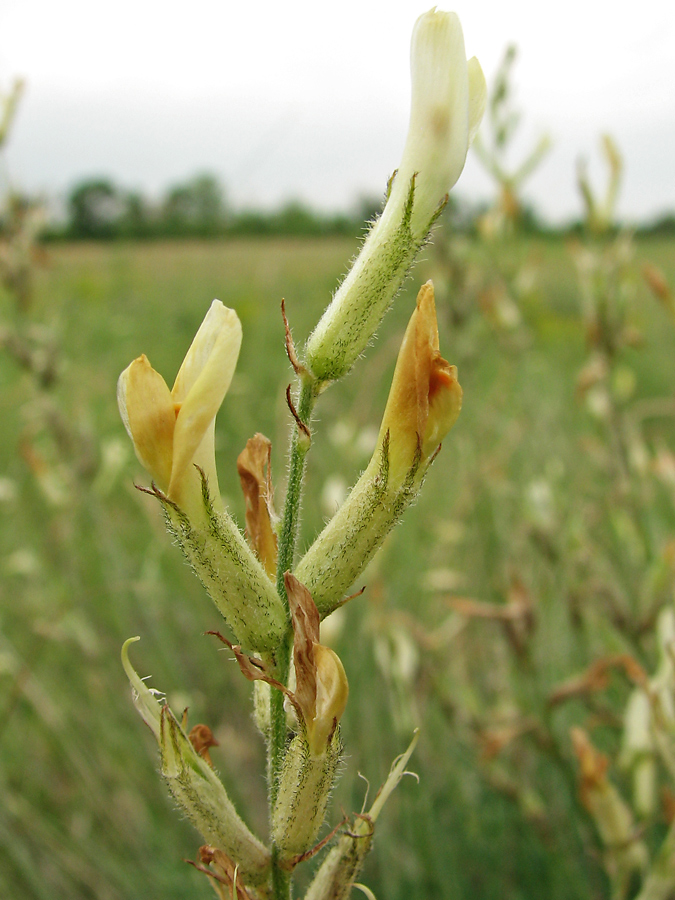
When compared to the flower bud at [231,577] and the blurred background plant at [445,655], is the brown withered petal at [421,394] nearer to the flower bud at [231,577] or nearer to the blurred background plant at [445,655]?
the flower bud at [231,577]

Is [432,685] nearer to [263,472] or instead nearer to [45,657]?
[263,472]

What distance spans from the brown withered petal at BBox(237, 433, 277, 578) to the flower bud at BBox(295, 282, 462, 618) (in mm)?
64

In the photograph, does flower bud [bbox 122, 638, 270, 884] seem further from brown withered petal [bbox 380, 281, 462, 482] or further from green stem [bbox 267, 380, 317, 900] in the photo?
brown withered petal [bbox 380, 281, 462, 482]

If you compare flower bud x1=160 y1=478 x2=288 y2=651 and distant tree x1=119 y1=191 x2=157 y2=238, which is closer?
flower bud x1=160 y1=478 x2=288 y2=651

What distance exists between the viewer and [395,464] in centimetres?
57

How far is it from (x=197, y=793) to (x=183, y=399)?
0.97 ft

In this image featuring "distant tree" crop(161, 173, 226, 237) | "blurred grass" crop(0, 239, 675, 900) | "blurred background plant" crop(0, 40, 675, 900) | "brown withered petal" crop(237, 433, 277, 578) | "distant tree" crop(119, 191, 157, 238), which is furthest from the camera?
"distant tree" crop(119, 191, 157, 238)

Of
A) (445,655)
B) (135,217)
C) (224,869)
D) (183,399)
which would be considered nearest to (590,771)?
(224,869)

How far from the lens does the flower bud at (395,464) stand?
0.54m

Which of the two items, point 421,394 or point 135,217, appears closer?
point 421,394

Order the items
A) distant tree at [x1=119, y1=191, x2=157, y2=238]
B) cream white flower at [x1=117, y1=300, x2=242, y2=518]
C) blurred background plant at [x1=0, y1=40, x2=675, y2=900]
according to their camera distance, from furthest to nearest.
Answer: distant tree at [x1=119, y1=191, x2=157, y2=238] < blurred background plant at [x1=0, y1=40, x2=675, y2=900] < cream white flower at [x1=117, y1=300, x2=242, y2=518]

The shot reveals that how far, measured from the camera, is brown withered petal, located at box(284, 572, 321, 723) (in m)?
0.52

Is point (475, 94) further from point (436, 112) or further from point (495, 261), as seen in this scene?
point (495, 261)

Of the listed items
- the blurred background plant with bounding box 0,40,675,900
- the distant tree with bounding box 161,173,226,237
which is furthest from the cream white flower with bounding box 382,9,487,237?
the distant tree with bounding box 161,173,226,237
